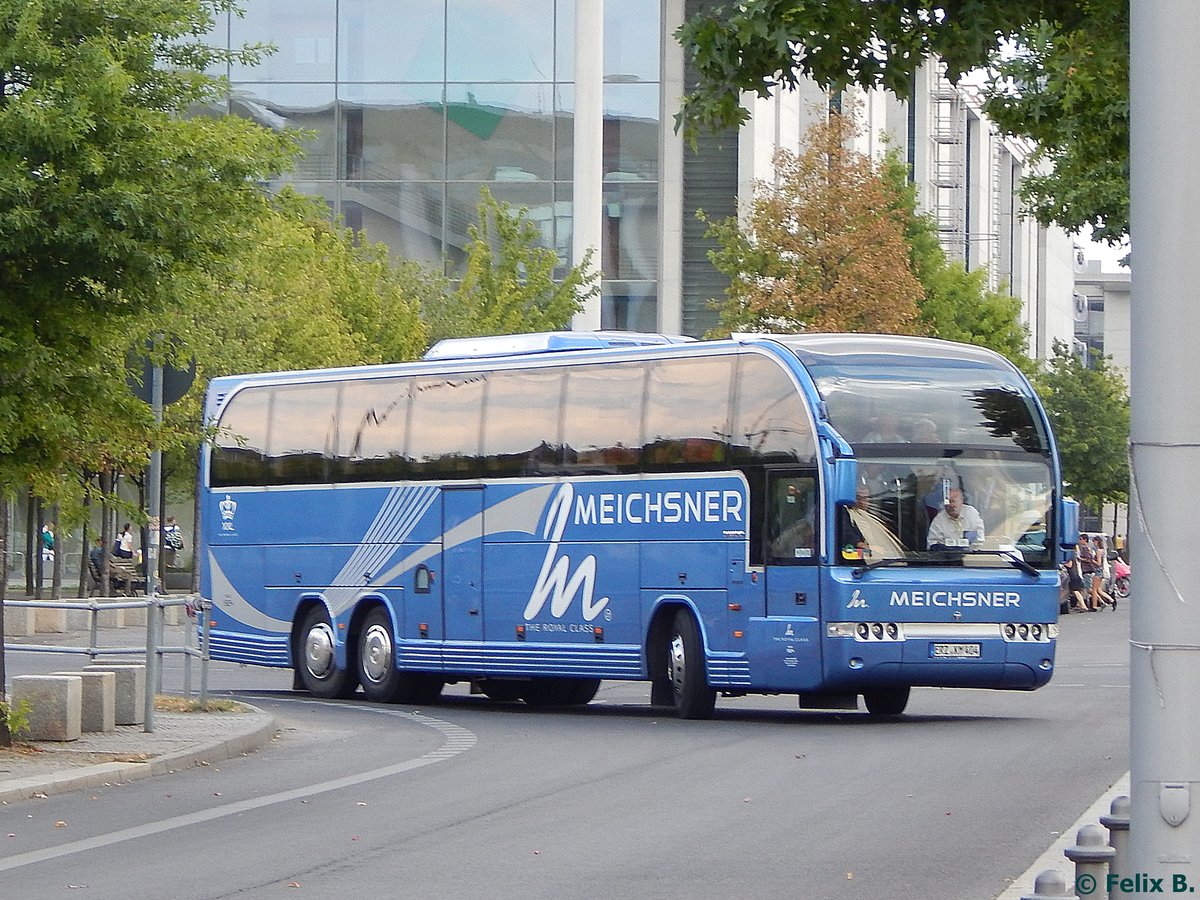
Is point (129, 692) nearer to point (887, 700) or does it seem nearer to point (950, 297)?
point (887, 700)

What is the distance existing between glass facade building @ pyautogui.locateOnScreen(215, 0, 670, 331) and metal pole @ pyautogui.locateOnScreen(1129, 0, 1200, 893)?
160 ft

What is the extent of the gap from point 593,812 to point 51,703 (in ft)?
16.9

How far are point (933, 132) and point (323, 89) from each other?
39220 millimetres

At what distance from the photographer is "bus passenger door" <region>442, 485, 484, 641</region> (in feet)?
75.7

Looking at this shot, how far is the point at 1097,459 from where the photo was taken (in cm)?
7969

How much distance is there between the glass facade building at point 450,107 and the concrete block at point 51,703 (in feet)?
124

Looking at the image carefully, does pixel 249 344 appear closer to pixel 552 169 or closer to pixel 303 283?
pixel 303 283

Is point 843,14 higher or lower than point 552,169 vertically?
lower

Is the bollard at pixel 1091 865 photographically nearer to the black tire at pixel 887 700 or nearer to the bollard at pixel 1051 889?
the bollard at pixel 1051 889

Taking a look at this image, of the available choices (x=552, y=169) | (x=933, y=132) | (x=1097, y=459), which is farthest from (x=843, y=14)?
(x=933, y=132)

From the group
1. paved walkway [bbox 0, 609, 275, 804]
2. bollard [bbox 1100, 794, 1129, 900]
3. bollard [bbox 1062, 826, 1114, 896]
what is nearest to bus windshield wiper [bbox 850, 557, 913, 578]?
paved walkway [bbox 0, 609, 275, 804]

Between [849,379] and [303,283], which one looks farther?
[303,283]

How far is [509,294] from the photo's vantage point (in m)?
47.2

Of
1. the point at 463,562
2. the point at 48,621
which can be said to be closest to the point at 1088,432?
the point at 48,621
